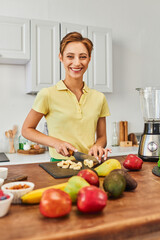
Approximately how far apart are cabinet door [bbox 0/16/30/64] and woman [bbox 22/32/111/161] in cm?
109

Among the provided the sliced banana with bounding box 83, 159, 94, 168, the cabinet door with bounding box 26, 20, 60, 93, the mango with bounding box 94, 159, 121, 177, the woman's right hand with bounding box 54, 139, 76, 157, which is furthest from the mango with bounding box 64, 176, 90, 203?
the cabinet door with bounding box 26, 20, 60, 93

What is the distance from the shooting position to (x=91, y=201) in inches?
27.9

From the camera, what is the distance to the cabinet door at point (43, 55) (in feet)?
8.86

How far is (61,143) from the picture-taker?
1406 mm

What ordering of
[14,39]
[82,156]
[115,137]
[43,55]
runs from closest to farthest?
1. [82,156]
2. [14,39]
3. [43,55]
4. [115,137]

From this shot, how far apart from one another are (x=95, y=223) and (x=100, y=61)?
8.37ft

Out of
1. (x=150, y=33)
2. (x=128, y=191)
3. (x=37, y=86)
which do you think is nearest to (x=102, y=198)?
(x=128, y=191)

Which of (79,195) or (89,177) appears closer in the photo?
(79,195)

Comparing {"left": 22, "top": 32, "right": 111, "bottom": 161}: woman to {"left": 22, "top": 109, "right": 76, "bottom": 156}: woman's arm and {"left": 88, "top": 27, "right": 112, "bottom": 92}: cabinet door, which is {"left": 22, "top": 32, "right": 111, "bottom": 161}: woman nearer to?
{"left": 22, "top": 109, "right": 76, "bottom": 156}: woman's arm

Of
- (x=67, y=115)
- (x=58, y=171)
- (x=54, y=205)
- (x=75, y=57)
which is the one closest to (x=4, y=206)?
(x=54, y=205)

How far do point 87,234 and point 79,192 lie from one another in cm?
14

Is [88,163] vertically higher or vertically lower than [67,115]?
lower

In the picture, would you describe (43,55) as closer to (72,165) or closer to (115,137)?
(115,137)

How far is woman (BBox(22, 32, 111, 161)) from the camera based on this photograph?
1.62 meters
